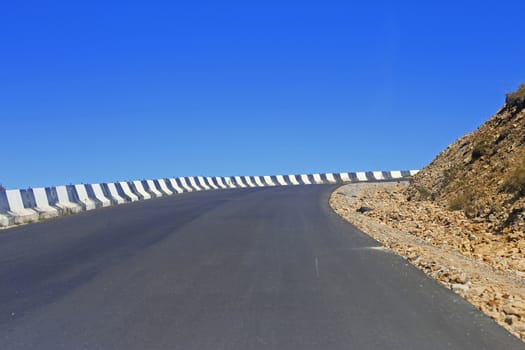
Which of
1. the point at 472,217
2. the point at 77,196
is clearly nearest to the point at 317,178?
the point at 77,196

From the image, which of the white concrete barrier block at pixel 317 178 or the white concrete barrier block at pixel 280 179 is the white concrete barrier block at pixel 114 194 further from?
the white concrete barrier block at pixel 317 178

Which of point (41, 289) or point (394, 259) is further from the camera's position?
point (394, 259)

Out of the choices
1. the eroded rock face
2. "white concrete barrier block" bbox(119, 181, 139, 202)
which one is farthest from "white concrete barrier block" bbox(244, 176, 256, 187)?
the eroded rock face

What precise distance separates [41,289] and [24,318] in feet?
5.33

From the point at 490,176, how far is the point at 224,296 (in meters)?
14.8

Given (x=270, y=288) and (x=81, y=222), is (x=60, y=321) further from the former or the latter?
(x=81, y=222)

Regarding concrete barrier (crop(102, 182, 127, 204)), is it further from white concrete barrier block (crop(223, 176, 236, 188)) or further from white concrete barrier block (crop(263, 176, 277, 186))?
white concrete barrier block (crop(263, 176, 277, 186))

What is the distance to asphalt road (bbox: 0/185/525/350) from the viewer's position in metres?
6.38

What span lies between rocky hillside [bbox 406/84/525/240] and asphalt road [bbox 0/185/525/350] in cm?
464

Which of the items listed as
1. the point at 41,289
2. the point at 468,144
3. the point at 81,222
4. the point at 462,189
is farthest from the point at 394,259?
the point at 468,144

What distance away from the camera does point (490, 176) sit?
21.0 m

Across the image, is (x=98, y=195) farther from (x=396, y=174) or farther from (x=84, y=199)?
(x=396, y=174)

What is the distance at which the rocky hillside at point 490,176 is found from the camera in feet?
57.1

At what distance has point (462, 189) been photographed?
2236cm
